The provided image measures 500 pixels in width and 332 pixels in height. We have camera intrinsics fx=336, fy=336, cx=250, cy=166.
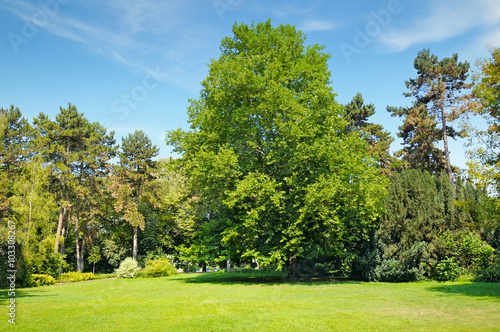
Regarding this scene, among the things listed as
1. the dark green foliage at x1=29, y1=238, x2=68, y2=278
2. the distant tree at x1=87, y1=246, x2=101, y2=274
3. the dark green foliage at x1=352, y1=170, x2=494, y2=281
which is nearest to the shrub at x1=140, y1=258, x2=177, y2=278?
the dark green foliage at x1=29, y1=238, x2=68, y2=278

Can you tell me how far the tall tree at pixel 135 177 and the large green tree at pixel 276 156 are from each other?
23802 mm

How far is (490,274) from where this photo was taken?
57.5ft

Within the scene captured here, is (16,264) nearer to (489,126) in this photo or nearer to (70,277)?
(70,277)

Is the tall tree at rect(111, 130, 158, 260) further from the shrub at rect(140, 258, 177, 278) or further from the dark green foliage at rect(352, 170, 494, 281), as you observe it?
the dark green foliage at rect(352, 170, 494, 281)

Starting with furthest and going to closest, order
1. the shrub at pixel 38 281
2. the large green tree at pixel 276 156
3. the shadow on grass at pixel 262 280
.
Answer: the shrub at pixel 38 281, the shadow on grass at pixel 262 280, the large green tree at pixel 276 156

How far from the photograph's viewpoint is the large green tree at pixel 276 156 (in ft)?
61.8

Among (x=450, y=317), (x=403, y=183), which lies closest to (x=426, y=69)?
(x=403, y=183)

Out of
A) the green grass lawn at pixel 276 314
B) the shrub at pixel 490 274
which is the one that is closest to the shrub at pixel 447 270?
the shrub at pixel 490 274

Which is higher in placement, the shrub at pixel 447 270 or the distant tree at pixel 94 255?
the shrub at pixel 447 270

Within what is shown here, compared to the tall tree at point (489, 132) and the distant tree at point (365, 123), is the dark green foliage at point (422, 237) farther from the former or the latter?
the distant tree at point (365, 123)

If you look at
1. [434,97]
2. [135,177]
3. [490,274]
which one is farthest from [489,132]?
[135,177]

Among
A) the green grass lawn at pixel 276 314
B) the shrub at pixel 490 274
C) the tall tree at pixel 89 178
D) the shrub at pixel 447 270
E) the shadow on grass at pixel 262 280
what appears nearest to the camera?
the green grass lawn at pixel 276 314

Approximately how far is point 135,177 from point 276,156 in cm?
3031

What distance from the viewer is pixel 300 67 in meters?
22.1
